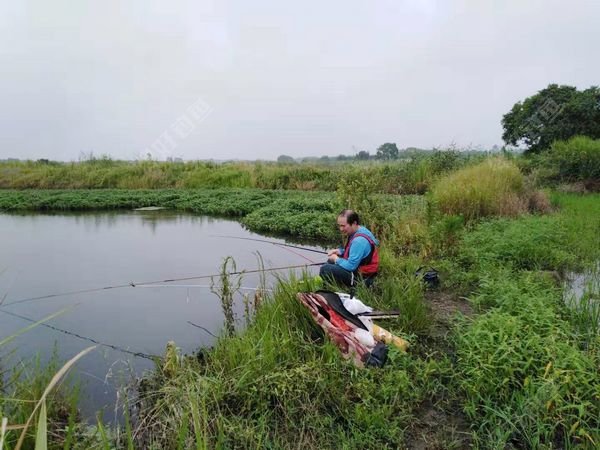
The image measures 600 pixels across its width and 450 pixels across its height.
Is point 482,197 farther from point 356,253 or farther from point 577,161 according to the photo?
point 577,161

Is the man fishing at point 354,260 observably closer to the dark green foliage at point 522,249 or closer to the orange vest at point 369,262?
the orange vest at point 369,262

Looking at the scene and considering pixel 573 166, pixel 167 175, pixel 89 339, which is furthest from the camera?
pixel 167 175

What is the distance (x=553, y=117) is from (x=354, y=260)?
17416mm

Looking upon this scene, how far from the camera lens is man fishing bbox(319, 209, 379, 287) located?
425cm

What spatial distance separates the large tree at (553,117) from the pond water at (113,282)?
14.2m

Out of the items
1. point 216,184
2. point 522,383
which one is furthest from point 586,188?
point 216,184

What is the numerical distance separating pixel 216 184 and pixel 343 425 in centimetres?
1734

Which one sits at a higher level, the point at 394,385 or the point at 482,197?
the point at 482,197

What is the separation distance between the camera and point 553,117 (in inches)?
689

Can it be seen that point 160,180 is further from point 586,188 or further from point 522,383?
point 522,383

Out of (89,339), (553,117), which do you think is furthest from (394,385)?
(553,117)

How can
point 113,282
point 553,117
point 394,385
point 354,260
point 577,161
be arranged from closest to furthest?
point 394,385 → point 354,260 → point 113,282 → point 577,161 → point 553,117

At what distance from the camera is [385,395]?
251 cm

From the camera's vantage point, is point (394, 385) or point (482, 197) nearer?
point (394, 385)
